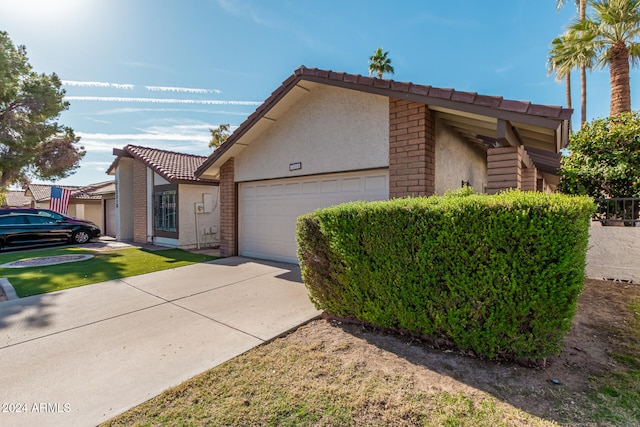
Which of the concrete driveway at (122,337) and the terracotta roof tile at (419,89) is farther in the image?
the terracotta roof tile at (419,89)

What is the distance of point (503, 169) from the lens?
204 inches

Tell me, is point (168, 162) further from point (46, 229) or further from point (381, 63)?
point (381, 63)

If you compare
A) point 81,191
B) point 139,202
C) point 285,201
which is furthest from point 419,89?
point 81,191

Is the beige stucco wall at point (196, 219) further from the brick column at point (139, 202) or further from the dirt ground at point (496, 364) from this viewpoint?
the dirt ground at point (496, 364)

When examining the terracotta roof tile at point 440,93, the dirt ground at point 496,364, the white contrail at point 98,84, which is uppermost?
the white contrail at point 98,84

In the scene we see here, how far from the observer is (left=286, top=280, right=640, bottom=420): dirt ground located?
2662 mm

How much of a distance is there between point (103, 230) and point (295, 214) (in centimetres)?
1757

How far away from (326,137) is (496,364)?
5.87 m

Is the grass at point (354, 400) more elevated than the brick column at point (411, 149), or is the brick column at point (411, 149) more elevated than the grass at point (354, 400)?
the brick column at point (411, 149)

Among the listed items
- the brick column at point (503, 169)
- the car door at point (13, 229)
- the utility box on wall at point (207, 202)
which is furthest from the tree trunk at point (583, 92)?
the car door at point (13, 229)

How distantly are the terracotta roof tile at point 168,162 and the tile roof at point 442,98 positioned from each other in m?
6.30

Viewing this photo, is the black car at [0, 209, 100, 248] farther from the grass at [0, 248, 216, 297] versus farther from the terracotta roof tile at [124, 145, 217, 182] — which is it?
the terracotta roof tile at [124, 145, 217, 182]

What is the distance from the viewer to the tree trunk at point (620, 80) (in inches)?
426

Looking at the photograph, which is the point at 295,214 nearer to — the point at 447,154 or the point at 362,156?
the point at 362,156
